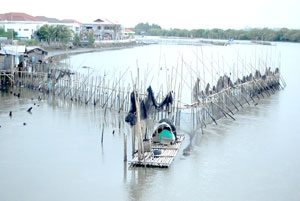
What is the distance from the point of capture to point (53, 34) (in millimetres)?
38688

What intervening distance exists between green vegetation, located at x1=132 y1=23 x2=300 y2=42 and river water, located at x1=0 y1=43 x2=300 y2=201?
45.5 metres

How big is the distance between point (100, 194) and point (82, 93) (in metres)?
8.74

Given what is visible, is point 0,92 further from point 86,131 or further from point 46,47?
point 46,47

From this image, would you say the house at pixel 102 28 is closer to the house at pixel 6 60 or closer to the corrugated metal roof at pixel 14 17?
the corrugated metal roof at pixel 14 17

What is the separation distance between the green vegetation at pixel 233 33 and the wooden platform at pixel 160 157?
159 feet

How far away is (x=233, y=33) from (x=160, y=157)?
77987 millimetres

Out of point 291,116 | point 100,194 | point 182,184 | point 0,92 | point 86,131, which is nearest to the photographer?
point 100,194

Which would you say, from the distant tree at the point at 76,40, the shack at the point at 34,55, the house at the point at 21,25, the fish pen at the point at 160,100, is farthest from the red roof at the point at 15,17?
the fish pen at the point at 160,100

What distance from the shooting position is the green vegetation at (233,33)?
232 ft

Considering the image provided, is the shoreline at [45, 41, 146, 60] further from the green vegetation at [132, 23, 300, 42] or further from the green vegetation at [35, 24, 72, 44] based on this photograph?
the green vegetation at [132, 23, 300, 42]

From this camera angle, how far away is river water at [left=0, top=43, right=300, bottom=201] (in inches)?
340

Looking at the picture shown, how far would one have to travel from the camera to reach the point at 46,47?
36906mm

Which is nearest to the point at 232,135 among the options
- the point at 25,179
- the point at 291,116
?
the point at 291,116

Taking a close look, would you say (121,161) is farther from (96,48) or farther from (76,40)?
(96,48)
